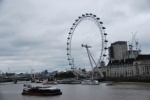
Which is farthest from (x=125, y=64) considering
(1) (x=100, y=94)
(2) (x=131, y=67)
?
(1) (x=100, y=94)

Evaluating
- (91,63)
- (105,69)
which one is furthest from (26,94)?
(105,69)

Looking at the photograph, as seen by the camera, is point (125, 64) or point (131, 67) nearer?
point (131, 67)

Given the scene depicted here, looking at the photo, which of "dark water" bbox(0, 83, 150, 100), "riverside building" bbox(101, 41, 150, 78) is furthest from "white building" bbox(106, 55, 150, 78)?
"dark water" bbox(0, 83, 150, 100)

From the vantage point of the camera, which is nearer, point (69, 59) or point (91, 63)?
point (69, 59)

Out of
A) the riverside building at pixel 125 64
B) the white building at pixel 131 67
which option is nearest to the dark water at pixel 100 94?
the riverside building at pixel 125 64

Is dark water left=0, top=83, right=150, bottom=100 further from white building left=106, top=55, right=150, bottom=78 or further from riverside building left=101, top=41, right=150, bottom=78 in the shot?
white building left=106, top=55, right=150, bottom=78

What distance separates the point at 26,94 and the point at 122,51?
106m

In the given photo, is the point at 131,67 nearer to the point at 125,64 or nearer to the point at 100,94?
the point at 125,64

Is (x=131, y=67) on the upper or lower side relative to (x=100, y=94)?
upper

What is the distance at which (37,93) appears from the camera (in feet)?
141

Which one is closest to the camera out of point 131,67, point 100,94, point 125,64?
point 100,94

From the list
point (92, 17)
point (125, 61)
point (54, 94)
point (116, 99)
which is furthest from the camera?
point (125, 61)

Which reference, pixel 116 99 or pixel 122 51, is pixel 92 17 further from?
pixel 122 51

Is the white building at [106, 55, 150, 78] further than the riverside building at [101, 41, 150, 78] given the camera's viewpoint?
No
